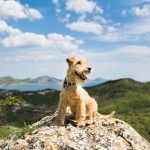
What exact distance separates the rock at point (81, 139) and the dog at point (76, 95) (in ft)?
1.25

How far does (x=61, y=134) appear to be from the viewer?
11.5 metres

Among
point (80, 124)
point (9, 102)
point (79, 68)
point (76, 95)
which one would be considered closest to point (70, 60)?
point (79, 68)

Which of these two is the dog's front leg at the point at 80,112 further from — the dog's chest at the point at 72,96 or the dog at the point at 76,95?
the dog's chest at the point at 72,96

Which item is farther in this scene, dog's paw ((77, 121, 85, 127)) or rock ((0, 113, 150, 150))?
dog's paw ((77, 121, 85, 127))

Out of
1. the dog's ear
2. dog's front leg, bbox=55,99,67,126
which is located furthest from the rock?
the dog's ear

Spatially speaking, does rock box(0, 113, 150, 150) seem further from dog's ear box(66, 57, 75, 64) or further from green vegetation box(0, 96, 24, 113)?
dog's ear box(66, 57, 75, 64)

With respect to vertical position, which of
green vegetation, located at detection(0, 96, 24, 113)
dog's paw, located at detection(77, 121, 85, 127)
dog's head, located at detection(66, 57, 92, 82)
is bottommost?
dog's paw, located at detection(77, 121, 85, 127)

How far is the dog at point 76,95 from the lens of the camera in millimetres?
11844

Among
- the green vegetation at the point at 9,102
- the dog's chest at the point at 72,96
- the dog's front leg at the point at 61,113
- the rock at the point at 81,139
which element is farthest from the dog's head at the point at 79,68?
the green vegetation at the point at 9,102

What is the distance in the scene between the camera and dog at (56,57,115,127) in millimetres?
11844

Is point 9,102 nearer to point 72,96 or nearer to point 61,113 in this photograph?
point 61,113

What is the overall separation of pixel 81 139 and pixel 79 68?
2.37m

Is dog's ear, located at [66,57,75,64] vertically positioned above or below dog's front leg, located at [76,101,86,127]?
above

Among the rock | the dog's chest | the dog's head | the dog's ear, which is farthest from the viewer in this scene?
the dog's chest
